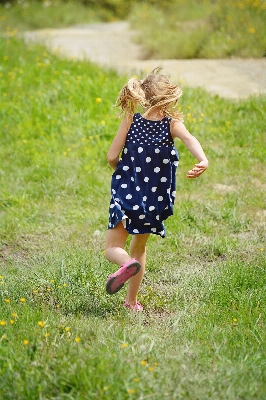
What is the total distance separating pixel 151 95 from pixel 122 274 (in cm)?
108

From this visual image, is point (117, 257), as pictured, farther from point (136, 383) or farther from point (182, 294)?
point (136, 383)

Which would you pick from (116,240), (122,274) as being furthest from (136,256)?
(122,274)

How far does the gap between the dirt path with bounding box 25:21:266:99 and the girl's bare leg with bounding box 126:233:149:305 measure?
13.7 ft

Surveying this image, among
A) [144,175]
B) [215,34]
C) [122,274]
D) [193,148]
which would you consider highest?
[193,148]

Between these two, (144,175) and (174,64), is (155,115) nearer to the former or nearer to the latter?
(144,175)

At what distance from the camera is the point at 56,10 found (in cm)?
1622

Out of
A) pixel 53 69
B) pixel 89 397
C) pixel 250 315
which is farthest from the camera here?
pixel 53 69

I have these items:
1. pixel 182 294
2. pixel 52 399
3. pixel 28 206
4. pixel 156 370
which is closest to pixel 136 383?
pixel 156 370

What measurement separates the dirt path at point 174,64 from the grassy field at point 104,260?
58cm

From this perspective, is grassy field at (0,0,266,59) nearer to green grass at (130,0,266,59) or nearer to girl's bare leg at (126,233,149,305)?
green grass at (130,0,266,59)

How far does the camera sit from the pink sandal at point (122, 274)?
357 cm

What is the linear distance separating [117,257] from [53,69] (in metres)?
5.55

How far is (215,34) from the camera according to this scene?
9.90 metres

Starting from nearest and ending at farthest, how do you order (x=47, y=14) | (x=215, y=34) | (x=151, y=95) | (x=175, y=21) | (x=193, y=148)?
(x=193, y=148)
(x=151, y=95)
(x=215, y=34)
(x=175, y=21)
(x=47, y=14)
